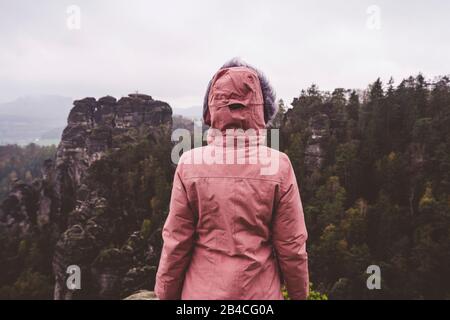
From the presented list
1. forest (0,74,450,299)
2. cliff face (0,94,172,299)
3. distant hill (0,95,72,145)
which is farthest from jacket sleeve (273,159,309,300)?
distant hill (0,95,72,145)

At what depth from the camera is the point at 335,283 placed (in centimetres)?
2125

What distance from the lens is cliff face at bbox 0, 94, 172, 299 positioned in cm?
2486

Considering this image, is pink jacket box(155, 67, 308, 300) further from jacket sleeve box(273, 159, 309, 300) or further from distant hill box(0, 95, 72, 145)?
distant hill box(0, 95, 72, 145)

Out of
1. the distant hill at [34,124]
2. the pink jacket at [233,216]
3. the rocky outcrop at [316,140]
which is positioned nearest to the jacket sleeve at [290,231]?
Answer: the pink jacket at [233,216]

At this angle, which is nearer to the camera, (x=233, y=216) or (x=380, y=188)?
(x=233, y=216)

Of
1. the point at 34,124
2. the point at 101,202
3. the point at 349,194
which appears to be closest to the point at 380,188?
the point at 349,194

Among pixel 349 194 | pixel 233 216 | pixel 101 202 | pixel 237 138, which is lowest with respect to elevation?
pixel 101 202

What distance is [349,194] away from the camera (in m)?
28.1

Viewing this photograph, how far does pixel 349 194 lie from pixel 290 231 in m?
27.4

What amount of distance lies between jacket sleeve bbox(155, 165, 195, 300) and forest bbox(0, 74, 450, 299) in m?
20.0
